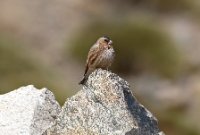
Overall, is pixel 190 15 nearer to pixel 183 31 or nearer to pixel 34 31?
pixel 183 31

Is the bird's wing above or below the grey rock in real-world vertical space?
above

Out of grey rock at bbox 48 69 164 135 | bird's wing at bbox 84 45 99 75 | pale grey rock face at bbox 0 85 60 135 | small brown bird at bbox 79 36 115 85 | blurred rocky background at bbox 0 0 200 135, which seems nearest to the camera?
grey rock at bbox 48 69 164 135

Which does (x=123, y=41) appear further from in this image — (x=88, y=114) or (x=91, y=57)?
(x=88, y=114)

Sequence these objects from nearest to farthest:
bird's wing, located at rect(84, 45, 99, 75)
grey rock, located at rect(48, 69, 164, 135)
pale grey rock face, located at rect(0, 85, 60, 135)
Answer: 1. grey rock, located at rect(48, 69, 164, 135)
2. pale grey rock face, located at rect(0, 85, 60, 135)
3. bird's wing, located at rect(84, 45, 99, 75)

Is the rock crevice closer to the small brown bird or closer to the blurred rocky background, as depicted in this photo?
the small brown bird

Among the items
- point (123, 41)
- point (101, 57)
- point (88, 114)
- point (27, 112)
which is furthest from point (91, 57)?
point (123, 41)

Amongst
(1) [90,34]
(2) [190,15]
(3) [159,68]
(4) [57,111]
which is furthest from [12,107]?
(2) [190,15]

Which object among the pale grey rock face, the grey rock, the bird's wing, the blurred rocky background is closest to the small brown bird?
the bird's wing
